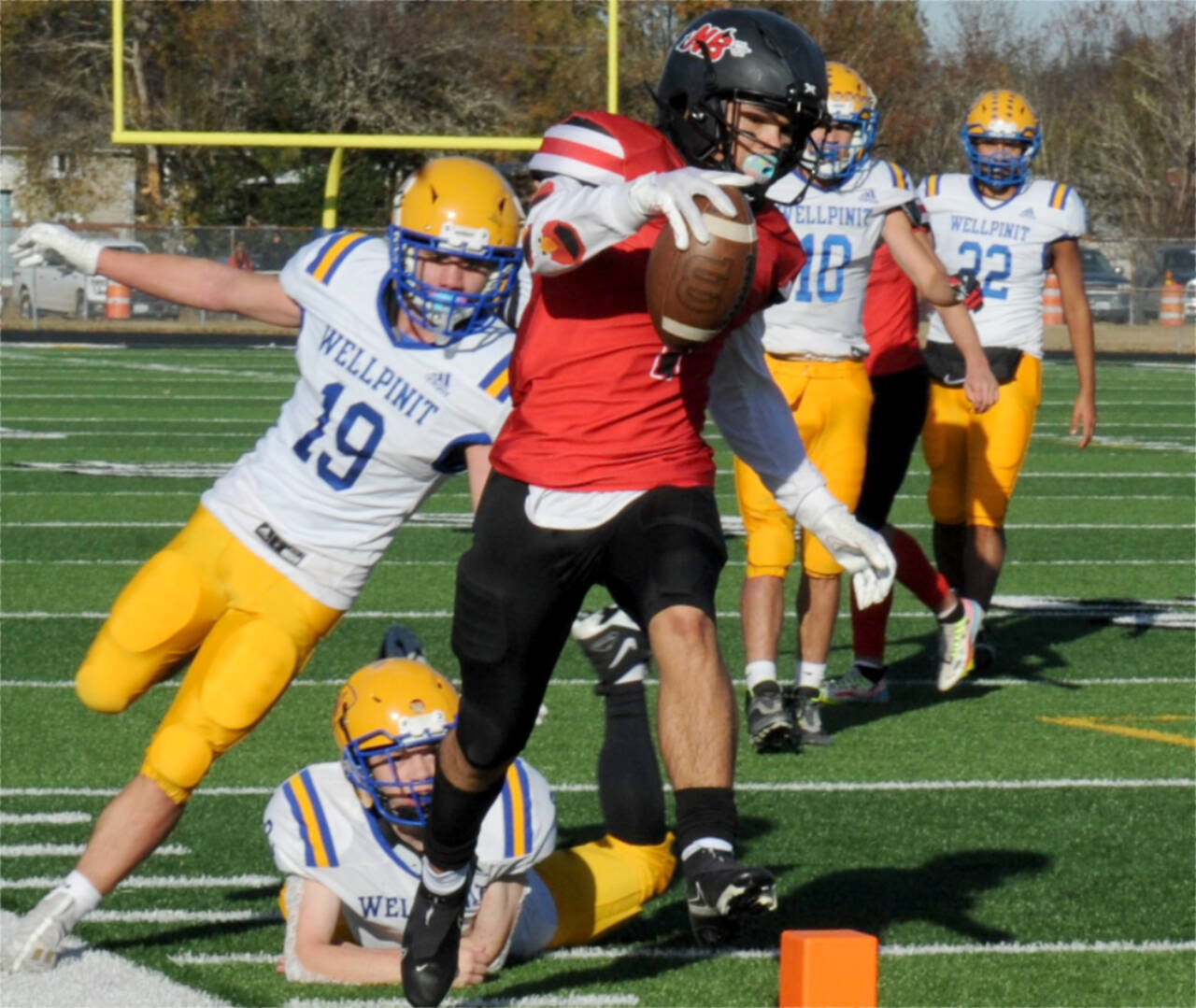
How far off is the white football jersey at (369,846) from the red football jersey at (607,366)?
932 mm

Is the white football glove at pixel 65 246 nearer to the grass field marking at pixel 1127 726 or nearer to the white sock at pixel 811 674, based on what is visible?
the white sock at pixel 811 674

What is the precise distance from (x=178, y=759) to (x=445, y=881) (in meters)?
0.74

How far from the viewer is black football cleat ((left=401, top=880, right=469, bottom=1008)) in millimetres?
4105

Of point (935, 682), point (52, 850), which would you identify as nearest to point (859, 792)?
point (935, 682)

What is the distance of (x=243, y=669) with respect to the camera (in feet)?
15.3

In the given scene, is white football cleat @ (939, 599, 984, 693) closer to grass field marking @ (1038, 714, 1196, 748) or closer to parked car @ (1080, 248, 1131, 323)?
grass field marking @ (1038, 714, 1196, 748)

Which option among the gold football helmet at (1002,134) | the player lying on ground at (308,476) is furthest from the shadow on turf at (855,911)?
the gold football helmet at (1002,134)

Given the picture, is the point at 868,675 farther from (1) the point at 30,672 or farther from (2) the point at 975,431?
(1) the point at 30,672

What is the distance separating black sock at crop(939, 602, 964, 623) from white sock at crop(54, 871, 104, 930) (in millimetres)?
3592

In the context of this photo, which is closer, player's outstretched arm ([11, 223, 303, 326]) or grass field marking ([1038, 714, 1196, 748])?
player's outstretched arm ([11, 223, 303, 326])

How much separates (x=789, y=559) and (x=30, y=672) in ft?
8.81

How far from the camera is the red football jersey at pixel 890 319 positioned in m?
7.62

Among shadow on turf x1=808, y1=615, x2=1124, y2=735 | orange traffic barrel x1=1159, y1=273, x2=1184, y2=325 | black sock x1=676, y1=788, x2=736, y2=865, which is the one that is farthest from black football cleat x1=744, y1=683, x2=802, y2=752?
orange traffic barrel x1=1159, y1=273, x2=1184, y2=325

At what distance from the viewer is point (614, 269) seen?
3857 mm
